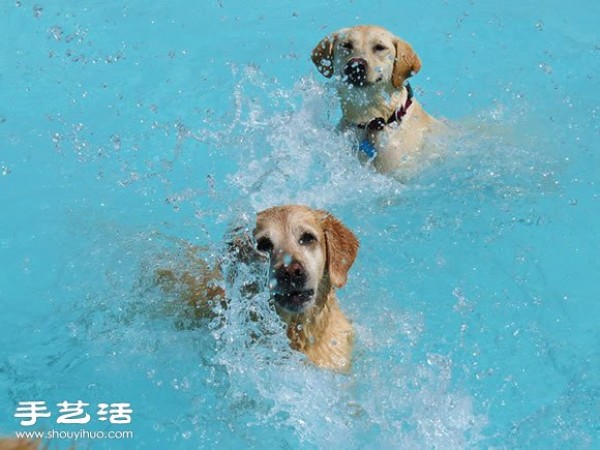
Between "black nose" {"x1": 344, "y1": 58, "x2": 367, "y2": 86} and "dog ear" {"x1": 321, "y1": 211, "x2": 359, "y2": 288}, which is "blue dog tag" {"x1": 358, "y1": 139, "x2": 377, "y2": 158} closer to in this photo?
"black nose" {"x1": 344, "y1": 58, "x2": 367, "y2": 86}

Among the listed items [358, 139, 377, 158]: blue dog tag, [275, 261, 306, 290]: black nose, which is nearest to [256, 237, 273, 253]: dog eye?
[275, 261, 306, 290]: black nose

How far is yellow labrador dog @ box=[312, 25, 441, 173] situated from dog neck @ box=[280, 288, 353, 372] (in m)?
2.08

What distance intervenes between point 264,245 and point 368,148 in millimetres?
2319

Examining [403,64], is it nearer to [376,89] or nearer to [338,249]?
[376,89]

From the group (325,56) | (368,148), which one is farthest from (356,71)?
(368,148)

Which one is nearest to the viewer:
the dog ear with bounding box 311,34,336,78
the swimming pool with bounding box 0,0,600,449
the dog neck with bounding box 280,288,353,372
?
the dog neck with bounding box 280,288,353,372

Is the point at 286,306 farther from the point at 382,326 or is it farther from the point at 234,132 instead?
the point at 234,132

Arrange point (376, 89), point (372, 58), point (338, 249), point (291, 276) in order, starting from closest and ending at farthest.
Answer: point (291, 276), point (338, 249), point (372, 58), point (376, 89)

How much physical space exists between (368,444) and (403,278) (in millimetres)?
1455

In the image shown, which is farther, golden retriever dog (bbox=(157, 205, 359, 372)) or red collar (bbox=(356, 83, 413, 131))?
red collar (bbox=(356, 83, 413, 131))

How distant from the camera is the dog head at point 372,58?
20.8ft

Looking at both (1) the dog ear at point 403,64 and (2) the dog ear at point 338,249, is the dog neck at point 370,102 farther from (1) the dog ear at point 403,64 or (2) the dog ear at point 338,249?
(2) the dog ear at point 338,249

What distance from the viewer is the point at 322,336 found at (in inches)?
185

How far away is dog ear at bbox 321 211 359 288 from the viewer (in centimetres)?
449
